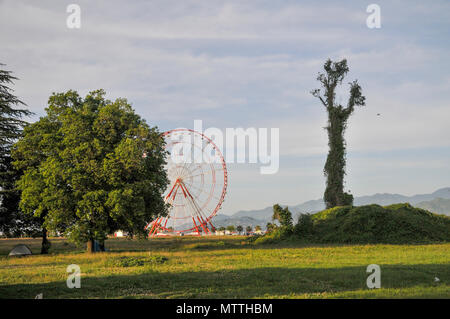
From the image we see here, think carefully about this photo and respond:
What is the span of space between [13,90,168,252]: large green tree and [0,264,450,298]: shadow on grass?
13.3 metres

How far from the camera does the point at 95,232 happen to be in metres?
31.4

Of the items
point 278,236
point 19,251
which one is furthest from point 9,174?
point 278,236

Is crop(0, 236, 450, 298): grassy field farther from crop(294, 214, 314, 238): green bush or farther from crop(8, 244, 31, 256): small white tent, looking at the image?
crop(294, 214, 314, 238): green bush

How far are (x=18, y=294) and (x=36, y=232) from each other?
1043 inches

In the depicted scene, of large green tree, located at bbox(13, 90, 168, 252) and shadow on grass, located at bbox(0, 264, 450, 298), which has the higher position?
large green tree, located at bbox(13, 90, 168, 252)

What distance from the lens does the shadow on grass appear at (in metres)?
14.2

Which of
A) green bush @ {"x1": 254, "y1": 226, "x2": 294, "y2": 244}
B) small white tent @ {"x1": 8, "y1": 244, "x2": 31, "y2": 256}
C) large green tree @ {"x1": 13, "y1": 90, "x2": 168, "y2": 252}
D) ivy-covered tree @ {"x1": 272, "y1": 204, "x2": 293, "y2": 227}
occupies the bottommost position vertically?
small white tent @ {"x1": 8, "y1": 244, "x2": 31, "y2": 256}

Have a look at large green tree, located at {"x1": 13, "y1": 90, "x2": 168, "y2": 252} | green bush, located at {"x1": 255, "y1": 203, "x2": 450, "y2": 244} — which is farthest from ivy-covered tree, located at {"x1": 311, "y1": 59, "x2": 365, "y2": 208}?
large green tree, located at {"x1": 13, "y1": 90, "x2": 168, "y2": 252}

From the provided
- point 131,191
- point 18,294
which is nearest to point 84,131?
point 131,191

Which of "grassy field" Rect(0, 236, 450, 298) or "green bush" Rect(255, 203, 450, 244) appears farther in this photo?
"green bush" Rect(255, 203, 450, 244)

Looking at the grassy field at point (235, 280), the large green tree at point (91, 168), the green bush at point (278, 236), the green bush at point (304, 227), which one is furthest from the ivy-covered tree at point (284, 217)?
the grassy field at point (235, 280)

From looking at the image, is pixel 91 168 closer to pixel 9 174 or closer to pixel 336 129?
pixel 9 174

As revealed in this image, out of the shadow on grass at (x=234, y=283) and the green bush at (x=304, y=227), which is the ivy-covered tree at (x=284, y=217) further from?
the shadow on grass at (x=234, y=283)
